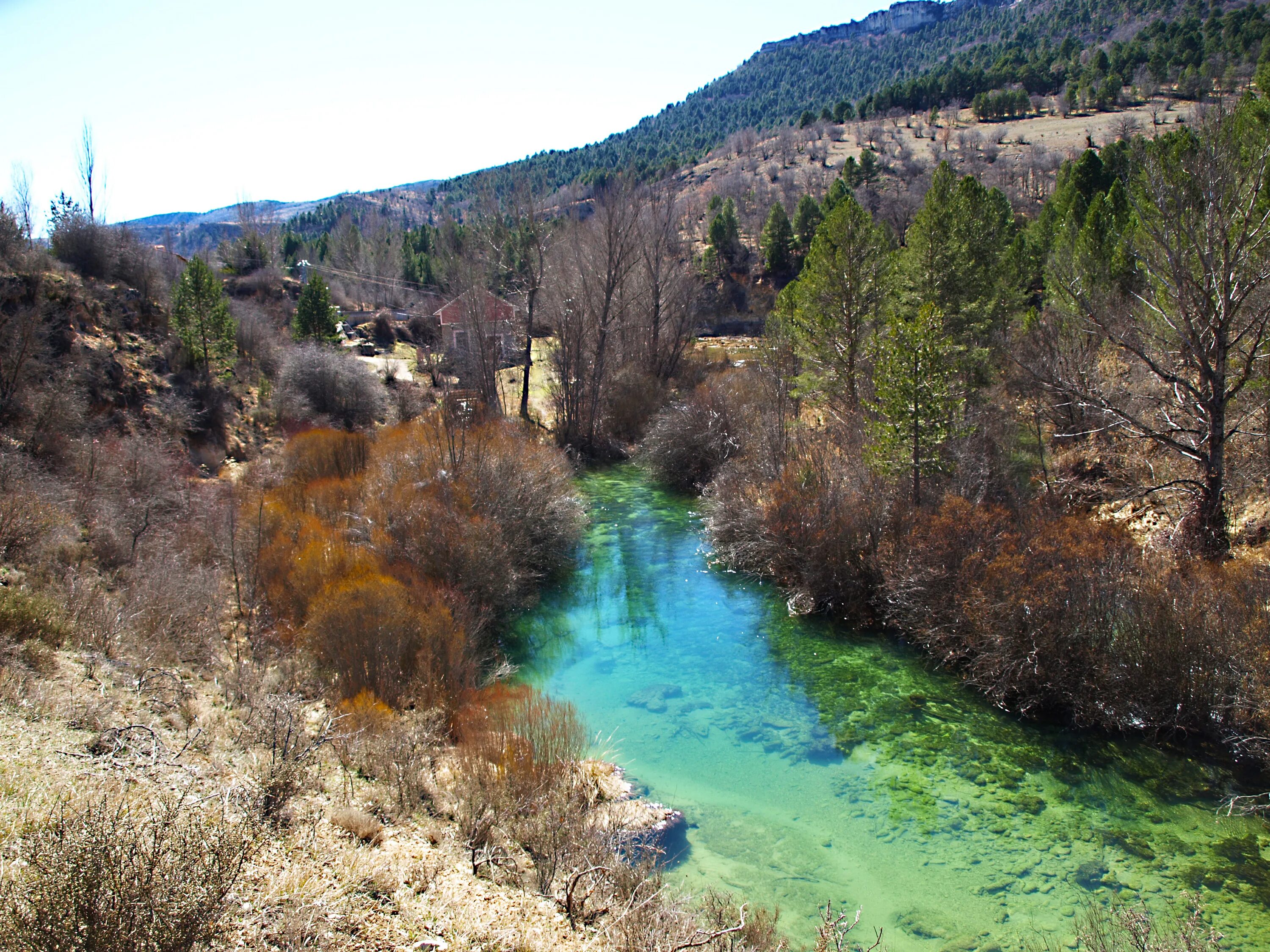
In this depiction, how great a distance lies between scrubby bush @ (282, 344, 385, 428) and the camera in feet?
96.7

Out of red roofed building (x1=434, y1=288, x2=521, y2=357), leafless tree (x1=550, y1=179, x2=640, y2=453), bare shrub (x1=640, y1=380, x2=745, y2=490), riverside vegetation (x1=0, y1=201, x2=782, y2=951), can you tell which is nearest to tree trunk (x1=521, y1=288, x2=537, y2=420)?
leafless tree (x1=550, y1=179, x2=640, y2=453)

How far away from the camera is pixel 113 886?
13.8ft

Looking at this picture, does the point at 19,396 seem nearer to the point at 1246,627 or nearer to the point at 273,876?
the point at 273,876

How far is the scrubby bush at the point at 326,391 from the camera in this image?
29469 millimetres

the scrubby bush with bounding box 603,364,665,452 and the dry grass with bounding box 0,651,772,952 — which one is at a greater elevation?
the scrubby bush with bounding box 603,364,665,452

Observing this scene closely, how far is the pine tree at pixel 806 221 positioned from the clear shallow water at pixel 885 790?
59584 mm

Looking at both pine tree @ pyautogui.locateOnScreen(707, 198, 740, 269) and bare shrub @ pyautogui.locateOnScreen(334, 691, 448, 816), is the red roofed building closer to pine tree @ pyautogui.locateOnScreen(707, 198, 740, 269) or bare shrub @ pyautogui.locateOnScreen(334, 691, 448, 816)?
bare shrub @ pyautogui.locateOnScreen(334, 691, 448, 816)

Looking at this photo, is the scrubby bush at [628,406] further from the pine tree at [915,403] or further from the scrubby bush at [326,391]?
the pine tree at [915,403]

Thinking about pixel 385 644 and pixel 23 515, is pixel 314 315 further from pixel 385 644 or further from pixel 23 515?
pixel 385 644

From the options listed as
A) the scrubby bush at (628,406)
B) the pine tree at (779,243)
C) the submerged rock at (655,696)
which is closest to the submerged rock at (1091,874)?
the submerged rock at (655,696)

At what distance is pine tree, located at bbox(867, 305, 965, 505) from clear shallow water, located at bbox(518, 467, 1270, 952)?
163 inches

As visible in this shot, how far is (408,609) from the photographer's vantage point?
1227 centimetres

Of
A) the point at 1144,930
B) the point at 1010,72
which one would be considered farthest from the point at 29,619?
the point at 1010,72

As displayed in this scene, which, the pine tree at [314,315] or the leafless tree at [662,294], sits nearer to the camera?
the leafless tree at [662,294]
